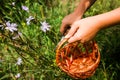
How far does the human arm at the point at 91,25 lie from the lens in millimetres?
1569

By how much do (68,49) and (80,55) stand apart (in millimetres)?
131

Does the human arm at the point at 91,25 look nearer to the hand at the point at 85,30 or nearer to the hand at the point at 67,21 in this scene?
the hand at the point at 85,30

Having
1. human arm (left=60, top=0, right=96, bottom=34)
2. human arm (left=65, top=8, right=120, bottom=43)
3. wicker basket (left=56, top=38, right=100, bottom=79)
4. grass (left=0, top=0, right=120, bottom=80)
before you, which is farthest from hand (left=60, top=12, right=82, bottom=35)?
human arm (left=65, top=8, right=120, bottom=43)

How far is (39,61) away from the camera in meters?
2.22

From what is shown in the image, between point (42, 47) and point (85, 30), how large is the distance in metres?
0.92

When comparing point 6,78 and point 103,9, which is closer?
point 6,78

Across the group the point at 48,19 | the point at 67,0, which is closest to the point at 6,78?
the point at 48,19

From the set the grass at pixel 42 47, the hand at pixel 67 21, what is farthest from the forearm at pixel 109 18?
the grass at pixel 42 47

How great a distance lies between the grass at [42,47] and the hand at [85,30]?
506 millimetres

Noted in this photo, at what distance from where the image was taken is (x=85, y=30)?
61.8 inches

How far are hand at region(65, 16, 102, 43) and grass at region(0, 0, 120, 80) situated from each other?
506mm

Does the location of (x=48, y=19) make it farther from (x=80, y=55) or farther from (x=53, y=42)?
(x=80, y=55)

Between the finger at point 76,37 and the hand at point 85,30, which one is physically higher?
the hand at point 85,30

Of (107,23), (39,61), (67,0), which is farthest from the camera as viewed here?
(67,0)
